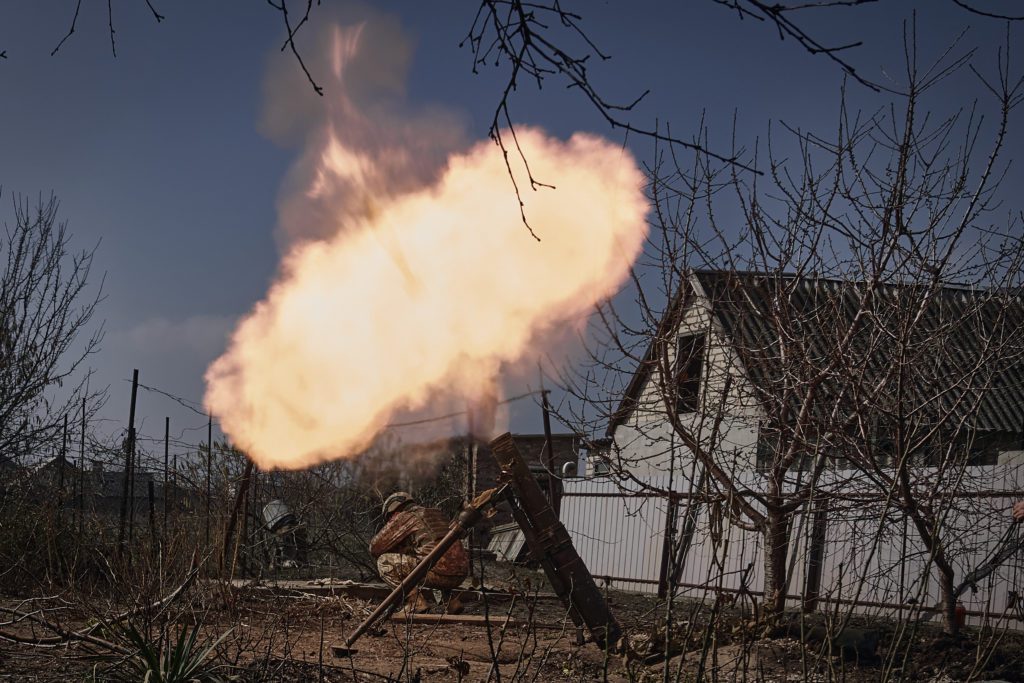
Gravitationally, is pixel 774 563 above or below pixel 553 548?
below

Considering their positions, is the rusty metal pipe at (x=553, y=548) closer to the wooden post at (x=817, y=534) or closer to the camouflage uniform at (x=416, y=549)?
the wooden post at (x=817, y=534)

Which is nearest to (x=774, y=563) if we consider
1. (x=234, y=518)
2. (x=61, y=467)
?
(x=234, y=518)

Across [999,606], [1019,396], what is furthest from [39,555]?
[1019,396]

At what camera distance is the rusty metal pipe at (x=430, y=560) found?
8023 mm

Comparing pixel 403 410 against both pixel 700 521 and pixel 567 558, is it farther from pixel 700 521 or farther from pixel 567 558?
pixel 567 558

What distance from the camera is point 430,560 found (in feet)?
26.5

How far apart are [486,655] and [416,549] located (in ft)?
10.9

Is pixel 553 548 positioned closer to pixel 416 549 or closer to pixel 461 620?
pixel 461 620

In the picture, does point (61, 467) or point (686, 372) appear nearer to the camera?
A: point (686, 372)

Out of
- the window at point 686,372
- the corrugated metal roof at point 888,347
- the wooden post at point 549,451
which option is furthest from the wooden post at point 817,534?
the wooden post at point 549,451

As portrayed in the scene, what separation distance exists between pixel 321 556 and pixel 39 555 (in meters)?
6.19

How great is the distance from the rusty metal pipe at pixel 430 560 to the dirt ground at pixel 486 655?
336 mm

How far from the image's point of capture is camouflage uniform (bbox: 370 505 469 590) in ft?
39.1

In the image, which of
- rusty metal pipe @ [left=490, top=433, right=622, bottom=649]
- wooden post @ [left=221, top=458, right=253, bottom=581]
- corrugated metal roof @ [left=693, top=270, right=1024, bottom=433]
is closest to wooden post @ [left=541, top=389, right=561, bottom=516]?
rusty metal pipe @ [left=490, top=433, right=622, bottom=649]
